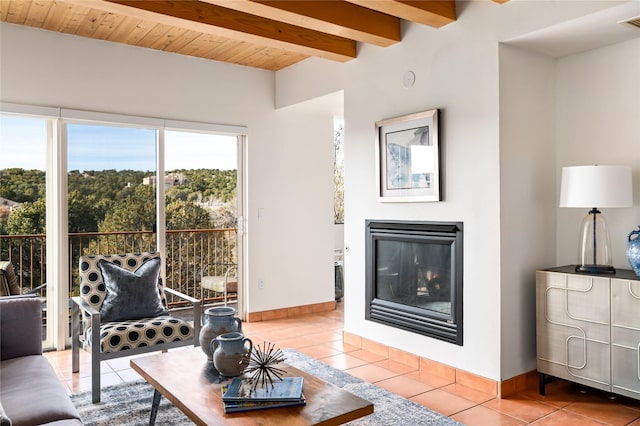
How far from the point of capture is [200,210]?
191 inches

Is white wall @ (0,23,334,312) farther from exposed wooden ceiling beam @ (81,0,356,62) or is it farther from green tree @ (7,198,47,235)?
exposed wooden ceiling beam @ (81,0,356,62)

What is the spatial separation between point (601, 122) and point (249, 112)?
10.4ft

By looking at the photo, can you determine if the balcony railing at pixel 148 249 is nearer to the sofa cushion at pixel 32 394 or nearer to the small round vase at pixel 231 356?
the sofa cushion at pixel 32 394

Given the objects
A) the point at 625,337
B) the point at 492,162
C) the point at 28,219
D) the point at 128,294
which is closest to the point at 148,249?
the point at 28,219

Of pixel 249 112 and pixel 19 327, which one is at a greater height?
pixel 249 112

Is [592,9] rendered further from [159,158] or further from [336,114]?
[159,158]

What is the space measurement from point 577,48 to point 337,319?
3304 mm

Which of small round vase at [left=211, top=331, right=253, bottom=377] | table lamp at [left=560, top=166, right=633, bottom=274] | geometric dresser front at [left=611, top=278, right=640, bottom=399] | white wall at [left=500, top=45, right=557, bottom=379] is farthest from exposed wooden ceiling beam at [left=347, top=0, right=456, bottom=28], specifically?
small round vase at [left=211, top=331, right=253, bottom=377]

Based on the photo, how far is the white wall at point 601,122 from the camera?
10.1 feet

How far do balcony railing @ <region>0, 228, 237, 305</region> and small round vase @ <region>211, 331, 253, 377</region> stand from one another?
2452mm

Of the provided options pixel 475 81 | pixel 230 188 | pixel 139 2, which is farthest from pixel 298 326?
pixel 139 2

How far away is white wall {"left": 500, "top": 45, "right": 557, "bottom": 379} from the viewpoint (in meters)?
3.10

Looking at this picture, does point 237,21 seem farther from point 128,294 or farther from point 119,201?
point 128,294

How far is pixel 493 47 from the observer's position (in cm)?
309
